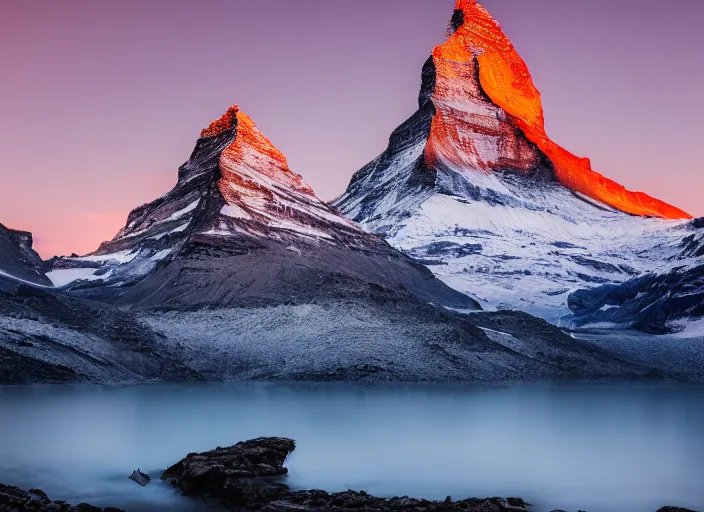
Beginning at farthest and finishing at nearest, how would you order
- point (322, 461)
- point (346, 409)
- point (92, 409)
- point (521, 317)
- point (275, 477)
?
point (521, 317)
point (346, 409)
point (92, 409)
point (322, 461)
point (275, 477)

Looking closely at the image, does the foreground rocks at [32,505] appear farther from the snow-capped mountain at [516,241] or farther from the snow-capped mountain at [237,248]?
the snow-capped mountain at [516,241]

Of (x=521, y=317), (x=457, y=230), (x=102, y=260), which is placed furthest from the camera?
(x=457, y=230)

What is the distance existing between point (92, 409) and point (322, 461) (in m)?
18.9

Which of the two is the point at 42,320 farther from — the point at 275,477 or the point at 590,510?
the point at 590,510

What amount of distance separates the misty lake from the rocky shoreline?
3.09 feet

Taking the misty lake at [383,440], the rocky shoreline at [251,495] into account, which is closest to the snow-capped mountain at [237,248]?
the misty lake at [383,440]

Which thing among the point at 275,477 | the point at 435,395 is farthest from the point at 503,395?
the point at 275,477

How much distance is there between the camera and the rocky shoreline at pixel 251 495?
2812 centimetres

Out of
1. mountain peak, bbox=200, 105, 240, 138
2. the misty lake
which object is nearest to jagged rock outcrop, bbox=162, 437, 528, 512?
the misty lake

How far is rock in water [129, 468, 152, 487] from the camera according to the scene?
34216 millimetres

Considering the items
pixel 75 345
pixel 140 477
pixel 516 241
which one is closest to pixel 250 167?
pixel 75 345

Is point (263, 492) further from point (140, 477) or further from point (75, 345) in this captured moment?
point (75, 345)

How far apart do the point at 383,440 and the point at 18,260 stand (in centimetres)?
8667

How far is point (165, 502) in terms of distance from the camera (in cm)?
3084
